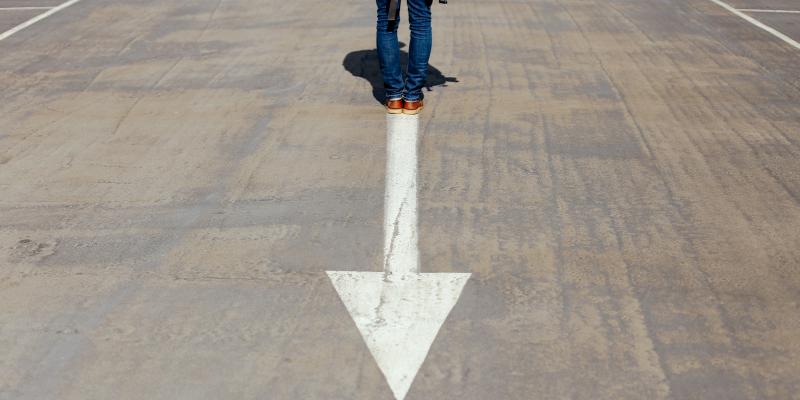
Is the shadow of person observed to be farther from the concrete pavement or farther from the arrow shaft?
the arrow shaft

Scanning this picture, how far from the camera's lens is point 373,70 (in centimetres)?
845

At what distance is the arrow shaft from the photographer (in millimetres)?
4629

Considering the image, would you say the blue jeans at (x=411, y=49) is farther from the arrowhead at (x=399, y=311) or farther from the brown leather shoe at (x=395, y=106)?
the arrowhead at (x=399, y=311)

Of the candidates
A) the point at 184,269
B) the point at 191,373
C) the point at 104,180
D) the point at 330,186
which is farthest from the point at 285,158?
the point at 191,373

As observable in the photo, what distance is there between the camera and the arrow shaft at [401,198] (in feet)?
15.2

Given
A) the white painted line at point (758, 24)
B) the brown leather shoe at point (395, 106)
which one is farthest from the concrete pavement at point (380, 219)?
the white painted line at point (758, 24)

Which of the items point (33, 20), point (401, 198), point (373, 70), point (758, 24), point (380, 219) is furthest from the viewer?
point (33, 20)

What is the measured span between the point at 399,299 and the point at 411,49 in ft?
10.7

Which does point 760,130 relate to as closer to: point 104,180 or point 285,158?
point 285,158

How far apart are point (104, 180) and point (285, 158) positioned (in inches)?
42.9

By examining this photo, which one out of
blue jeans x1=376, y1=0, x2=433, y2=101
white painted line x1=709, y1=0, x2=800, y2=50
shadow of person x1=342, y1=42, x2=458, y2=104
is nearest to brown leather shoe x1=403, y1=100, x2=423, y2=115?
blue jeans x1=376, y1=0, x2=433, y2=101

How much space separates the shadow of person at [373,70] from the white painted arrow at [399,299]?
8.83ft

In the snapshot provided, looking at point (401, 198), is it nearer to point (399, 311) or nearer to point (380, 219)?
point (380, 219)

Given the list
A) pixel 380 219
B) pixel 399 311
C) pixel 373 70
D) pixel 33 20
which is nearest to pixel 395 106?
pixel 373 70
